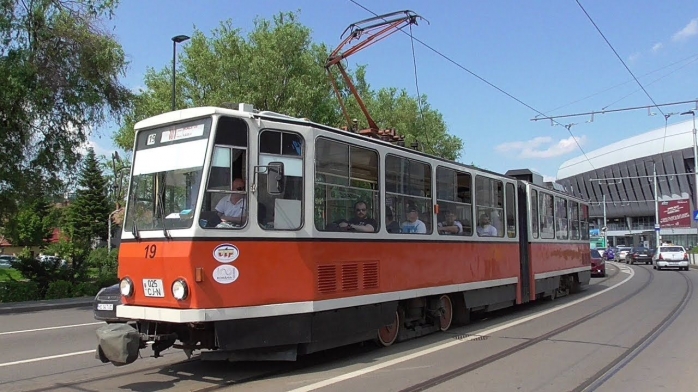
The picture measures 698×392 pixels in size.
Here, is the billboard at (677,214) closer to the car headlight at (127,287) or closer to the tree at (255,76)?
the tree at (255,76)

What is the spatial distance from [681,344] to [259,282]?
23.9 feet

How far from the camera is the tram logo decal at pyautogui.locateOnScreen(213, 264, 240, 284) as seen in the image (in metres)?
6.63

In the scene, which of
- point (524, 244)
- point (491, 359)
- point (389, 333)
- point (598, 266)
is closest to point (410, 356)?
A: point (389, 333)

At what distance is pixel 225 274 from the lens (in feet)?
21.9

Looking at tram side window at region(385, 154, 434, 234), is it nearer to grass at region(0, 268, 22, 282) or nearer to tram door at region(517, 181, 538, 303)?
tram door at region(517, 181, 538, 303)

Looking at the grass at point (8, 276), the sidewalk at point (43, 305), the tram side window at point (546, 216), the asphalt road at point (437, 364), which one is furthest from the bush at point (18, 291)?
the tram side window at point (546, 216)

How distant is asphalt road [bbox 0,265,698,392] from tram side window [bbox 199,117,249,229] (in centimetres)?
195

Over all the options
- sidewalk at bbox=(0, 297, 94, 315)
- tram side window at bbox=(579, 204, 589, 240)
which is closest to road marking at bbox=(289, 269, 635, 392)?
tram side window at bbox=(579, 204, 589, 240)

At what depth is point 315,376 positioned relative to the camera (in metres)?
7.21

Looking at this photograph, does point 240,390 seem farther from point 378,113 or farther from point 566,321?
point 378,113

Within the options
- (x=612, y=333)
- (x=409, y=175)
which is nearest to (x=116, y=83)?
(x=409, y=175)

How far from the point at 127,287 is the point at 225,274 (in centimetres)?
142

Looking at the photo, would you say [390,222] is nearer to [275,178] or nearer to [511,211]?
[275,178]

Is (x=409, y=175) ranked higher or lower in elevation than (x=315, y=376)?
higher
